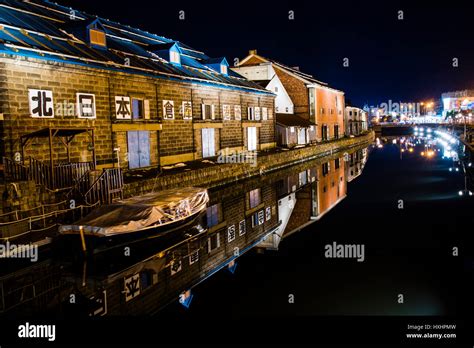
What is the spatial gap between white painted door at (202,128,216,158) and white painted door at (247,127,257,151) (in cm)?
559

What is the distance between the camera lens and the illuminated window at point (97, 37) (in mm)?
19909

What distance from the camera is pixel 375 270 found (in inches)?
436

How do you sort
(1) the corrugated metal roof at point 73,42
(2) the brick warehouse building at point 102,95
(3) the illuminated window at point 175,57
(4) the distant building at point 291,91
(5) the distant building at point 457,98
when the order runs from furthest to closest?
(5) the distant building at point 457,98 < (4) the distant building at point 291,91 < (3) the illuminated window at point 175,57 < (1) the corrugated metal roof at point 73,42 < (2) the brick warehouse building at point 102,95

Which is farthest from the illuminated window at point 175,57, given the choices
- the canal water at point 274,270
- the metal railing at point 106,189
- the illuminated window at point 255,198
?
the metal railing at point 106,189

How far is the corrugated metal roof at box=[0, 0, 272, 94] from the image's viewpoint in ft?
52.2

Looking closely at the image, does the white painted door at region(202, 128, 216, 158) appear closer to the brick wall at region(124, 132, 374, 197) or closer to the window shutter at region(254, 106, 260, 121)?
the brick wall at region(124, 132, 374, 197)

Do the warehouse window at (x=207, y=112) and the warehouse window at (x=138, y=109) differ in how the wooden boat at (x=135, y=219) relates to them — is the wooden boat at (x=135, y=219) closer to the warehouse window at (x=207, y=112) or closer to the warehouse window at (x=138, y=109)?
the warehouse window at (x=138, y=109)

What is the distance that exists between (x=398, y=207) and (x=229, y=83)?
15.5 m

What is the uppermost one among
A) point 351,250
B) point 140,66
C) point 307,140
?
point 140,66

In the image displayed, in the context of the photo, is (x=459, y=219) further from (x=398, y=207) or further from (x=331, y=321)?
(x=331, y=321)

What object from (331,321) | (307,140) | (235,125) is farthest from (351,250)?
(307,140)

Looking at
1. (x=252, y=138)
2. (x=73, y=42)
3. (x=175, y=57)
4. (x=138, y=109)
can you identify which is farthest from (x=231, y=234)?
(x=252, y=138)

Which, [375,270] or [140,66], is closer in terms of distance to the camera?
[375,270]

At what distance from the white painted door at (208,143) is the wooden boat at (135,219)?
1268cm
